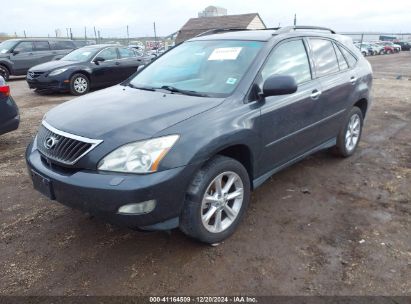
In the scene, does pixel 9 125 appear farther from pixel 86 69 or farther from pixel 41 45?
pixel 41 45

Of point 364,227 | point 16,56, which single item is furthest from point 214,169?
point 16,56

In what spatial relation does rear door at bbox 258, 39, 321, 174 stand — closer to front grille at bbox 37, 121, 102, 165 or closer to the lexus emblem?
front grille at bbox 37, 121, 102, 165

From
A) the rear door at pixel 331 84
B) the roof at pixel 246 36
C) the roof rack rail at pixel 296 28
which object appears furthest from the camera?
the rear door at pixel 331 84

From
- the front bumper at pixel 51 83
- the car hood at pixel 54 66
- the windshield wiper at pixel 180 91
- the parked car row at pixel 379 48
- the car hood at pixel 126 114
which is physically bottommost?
the parked car row at pixel 379 48

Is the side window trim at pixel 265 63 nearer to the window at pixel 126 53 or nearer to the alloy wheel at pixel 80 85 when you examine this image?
the alloy wheel at pixel 80 85

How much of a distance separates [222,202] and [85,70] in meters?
8.94

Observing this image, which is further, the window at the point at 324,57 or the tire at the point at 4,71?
the tire at the point at 4,71

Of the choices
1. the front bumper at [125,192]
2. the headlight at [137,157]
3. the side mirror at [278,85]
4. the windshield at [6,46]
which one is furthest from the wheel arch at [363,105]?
the windshield at [6,46]

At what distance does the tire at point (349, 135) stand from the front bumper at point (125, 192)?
2.85 metres

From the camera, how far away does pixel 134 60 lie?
12.2 metres

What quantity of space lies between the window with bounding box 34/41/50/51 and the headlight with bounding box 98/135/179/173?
47.9ft

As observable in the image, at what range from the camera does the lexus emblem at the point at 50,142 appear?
2905 millimetres

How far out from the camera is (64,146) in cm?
282

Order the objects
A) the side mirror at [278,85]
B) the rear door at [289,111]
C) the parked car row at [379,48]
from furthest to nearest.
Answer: the parked car row at [379,48], the rear door at [289,111], the side mirror at [278,85]
